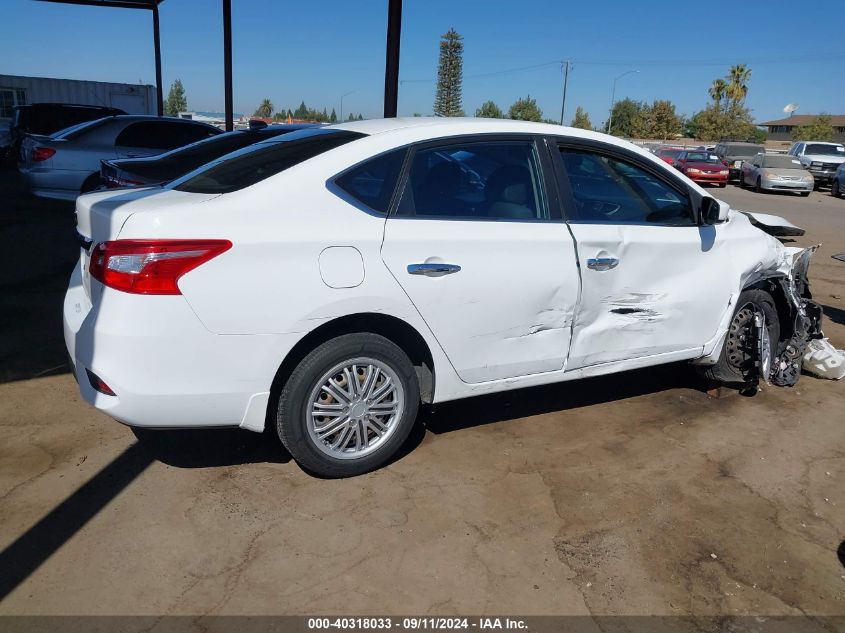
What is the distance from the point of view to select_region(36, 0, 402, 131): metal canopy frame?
332 inches

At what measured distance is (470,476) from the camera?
367 centimetres

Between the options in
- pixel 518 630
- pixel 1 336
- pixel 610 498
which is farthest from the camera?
pixel 1 336

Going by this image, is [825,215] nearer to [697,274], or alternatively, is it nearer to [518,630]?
[697,274]

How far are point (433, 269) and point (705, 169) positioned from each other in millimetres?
26085

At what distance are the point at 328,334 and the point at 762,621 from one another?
83.7 inches

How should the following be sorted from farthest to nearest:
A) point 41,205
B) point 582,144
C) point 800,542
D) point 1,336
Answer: point 41,205
point 1,336
point 582,144
point 800,542

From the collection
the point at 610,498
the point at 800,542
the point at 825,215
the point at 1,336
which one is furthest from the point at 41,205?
the point at 825,215

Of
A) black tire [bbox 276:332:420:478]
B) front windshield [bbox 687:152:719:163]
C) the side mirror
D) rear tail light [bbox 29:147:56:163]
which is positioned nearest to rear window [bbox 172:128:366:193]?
black tire [bbox 276:332:420:478]

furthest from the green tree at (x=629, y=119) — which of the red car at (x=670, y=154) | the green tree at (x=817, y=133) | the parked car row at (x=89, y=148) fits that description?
the parked car row at (x=89, y=148)

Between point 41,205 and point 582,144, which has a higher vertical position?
point 582,144

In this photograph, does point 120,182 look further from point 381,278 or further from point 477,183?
point 381,278

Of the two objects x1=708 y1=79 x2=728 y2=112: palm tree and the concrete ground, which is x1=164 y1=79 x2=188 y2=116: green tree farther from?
the concrete ground

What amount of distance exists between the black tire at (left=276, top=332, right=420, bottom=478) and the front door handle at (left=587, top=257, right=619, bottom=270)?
116cm

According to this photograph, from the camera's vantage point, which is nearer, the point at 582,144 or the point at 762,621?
the point at 762,621
